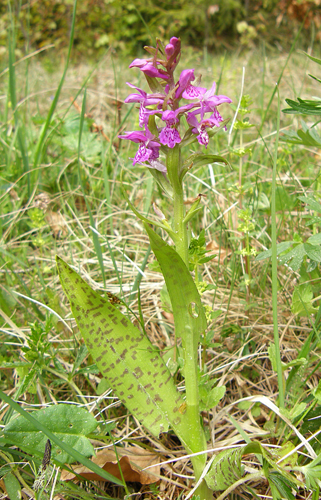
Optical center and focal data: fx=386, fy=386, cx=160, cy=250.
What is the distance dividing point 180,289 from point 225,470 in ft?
1.72

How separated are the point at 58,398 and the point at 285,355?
36.7 inches

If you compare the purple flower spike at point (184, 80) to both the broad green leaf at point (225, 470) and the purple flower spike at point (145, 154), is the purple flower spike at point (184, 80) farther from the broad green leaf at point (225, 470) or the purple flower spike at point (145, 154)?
the broad green leaf at point (225, 470)

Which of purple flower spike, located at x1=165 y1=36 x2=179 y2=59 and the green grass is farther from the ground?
purple flower spike, located at x1=165 y1=36 x2=179 y2=59

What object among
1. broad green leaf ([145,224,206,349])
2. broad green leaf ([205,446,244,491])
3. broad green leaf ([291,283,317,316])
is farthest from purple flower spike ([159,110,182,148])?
broad green leaf ([205,446,244,491])

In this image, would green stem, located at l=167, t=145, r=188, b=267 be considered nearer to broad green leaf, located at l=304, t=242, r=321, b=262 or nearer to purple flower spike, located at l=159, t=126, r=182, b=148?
purple flower spike, located at l=159, t=126, r=182, b=148

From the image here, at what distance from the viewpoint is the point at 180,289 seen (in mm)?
1128

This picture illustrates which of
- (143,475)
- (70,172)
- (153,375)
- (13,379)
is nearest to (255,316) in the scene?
(153,375)

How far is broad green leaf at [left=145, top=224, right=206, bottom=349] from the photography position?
3.47 ft

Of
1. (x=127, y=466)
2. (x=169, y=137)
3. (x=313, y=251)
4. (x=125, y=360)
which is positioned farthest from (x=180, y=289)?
(x=127, y=466)

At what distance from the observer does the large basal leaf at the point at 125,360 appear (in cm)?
123

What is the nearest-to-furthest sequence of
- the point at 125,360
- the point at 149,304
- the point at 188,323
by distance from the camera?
the point at 188,323
the point at 125,360
the point at 149,304

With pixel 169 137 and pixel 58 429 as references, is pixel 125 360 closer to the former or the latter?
pixel 58 429

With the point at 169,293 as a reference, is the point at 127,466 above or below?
below

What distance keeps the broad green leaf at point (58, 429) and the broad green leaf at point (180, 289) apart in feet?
1.39
